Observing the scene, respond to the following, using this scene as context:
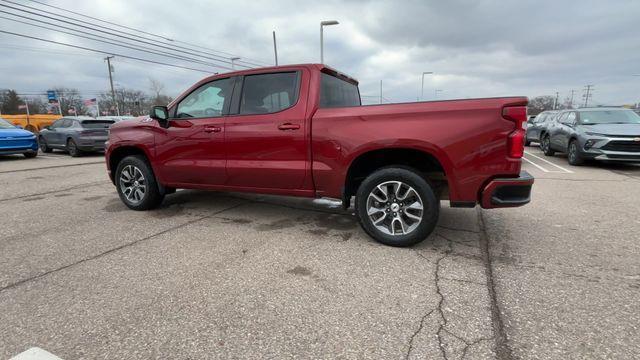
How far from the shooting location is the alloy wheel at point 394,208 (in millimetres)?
3537

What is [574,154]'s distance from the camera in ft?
31.9

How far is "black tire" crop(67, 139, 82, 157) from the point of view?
1339 centimetres

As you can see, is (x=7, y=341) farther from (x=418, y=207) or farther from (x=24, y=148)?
(x=24, y=148)

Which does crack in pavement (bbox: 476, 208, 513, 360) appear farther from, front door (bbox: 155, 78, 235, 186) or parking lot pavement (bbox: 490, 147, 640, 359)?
front door (bbox: 155, 78, 235, 186)

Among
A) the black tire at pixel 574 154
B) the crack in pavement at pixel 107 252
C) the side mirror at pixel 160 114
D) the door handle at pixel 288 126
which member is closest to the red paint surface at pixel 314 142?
the door handle at pixel 288 126

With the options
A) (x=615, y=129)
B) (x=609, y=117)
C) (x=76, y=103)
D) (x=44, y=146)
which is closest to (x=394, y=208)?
(x=615, y=129)

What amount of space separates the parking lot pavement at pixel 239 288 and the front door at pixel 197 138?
62 cm

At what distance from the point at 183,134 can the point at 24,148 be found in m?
11.4

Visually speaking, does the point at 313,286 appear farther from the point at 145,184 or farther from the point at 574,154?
the point at 574,154

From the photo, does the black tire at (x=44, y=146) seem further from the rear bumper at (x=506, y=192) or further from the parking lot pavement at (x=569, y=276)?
the rear bumper at (x=506, y=192)

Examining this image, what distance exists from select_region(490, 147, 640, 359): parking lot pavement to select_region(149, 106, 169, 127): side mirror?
424 centimetres

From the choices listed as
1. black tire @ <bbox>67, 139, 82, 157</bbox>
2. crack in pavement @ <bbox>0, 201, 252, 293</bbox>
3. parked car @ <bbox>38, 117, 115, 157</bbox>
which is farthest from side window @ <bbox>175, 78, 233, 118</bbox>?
black tire @ <bbox>67, 139, 82, 157</bbox>

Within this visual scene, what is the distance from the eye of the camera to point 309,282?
2.94m

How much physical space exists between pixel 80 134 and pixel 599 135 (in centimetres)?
1660
